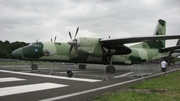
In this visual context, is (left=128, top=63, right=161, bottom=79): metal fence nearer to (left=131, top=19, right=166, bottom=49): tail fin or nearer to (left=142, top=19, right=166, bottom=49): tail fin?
(left=131, top=19, right=166, bottom=49): tail fin

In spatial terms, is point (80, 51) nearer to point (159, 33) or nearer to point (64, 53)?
point (64, 53)

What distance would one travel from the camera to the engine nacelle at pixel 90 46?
18.3m

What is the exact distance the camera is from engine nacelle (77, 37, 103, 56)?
18.3m

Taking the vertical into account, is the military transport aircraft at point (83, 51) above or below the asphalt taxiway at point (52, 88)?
above

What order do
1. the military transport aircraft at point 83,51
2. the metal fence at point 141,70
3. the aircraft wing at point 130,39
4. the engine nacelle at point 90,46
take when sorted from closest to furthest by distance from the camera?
the metal fence at point 141,70 → the aircraft wing at point 130,39 → the engine nacelle at point 90,46 → the military transport aircraft at point 83,51

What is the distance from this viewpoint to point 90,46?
18625 millimetres

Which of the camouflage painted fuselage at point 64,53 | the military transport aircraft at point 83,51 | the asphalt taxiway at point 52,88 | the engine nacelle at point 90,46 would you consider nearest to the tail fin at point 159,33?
the military transport aircraft at point 83,51

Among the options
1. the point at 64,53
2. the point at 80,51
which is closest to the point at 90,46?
the point at 80,51

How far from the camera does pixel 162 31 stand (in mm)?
28562

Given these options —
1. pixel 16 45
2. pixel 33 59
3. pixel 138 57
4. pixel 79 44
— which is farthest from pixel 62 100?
pixel 16 45

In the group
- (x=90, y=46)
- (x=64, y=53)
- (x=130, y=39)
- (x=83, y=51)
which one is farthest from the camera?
(x=64, y=53)

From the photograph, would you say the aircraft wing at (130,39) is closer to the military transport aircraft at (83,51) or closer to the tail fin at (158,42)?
the military transport aircraft at (83,51)

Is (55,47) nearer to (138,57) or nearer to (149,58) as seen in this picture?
(138,57)

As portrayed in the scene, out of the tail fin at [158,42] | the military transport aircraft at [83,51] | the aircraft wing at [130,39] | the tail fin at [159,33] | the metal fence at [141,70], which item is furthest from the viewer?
the tail fin at [159,33]
